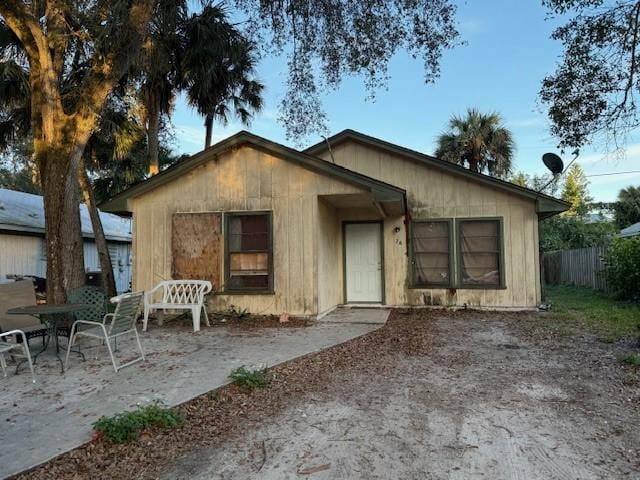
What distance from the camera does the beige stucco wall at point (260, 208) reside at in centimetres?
836

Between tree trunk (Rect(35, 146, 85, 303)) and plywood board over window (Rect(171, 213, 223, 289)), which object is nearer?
tree trunk (Rect(35, 146, 85, 303))

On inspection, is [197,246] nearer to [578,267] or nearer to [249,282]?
[249,282]

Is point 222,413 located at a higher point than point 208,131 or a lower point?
lower

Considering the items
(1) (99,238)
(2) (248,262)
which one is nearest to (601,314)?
(2) (248,262)

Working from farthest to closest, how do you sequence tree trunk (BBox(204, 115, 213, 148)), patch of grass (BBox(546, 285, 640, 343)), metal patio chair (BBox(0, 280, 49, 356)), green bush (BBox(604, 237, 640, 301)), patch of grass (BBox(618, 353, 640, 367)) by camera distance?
1. tree trunk (BBox(204, 115, 213, 148))
2. green bush (BBox(604, 237, 640, 301))
3. patch of grass (BBox(546, 285, 640, 343))
4. metal patio chair (BBox(0, 280, 49, 356))
5. patch of grass (BBox(618, 353, 640, 367))

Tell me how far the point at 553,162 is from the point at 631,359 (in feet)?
19.6

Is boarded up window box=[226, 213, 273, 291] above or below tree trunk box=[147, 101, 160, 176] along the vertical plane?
below

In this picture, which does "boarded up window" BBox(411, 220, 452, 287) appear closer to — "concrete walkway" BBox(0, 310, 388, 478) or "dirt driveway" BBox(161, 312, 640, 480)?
"concrete walkway" BBox(0, 310, 388, 478)

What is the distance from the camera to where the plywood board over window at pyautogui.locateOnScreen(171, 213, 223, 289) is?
876cm

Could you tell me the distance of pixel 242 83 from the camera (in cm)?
1411

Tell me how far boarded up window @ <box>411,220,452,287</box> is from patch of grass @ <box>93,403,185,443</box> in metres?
7.32

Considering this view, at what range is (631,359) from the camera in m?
4.98

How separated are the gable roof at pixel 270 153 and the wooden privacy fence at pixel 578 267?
313 inches

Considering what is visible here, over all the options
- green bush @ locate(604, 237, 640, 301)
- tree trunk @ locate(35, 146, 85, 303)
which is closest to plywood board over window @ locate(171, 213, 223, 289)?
tree trunk @ locate(35, 146, 85, 303)
